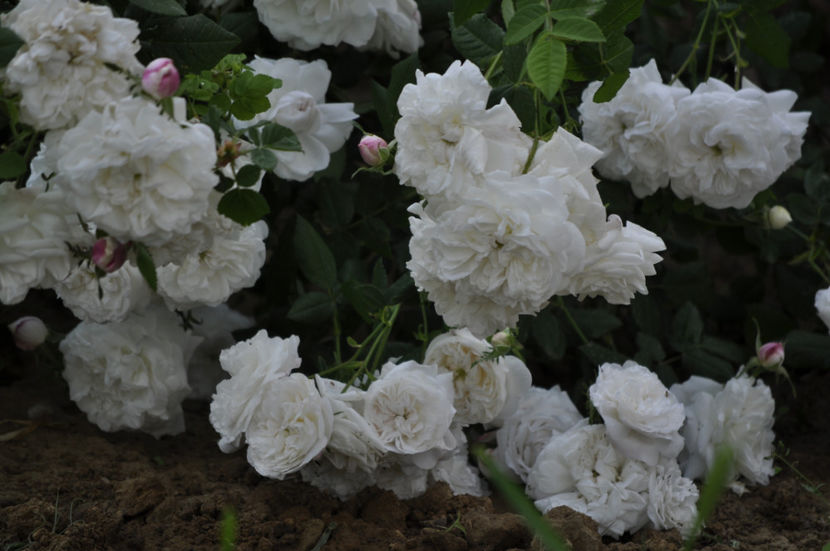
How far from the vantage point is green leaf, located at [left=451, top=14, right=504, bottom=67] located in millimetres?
1565

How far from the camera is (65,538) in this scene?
4.58 ft

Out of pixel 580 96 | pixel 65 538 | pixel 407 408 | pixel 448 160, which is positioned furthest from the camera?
pixel 580 96

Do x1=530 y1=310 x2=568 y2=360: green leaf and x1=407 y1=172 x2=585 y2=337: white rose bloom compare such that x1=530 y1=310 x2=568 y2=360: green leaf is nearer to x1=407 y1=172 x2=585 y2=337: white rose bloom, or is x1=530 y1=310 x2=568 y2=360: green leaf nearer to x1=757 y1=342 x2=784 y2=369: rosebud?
x1=757 y1=342 x2=784 y2=369: rosebud

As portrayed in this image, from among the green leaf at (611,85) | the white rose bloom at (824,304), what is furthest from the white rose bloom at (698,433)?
the green leaf at (611,85)

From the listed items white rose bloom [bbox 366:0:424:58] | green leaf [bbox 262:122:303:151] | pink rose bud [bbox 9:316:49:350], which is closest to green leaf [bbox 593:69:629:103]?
green leaf [bbox 262:122:303:151]

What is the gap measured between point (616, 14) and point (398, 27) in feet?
1.85

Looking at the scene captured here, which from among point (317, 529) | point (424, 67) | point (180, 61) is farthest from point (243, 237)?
point (424, 67)

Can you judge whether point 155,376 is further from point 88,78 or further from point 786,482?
point 786,482

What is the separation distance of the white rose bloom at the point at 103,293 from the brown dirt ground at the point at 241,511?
0.89ft

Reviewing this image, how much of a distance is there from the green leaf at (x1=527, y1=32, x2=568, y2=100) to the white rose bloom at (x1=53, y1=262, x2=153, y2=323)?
0.74 m

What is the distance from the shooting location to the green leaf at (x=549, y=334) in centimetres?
185

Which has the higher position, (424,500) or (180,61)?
(180,61)

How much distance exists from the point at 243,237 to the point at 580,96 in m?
0.74

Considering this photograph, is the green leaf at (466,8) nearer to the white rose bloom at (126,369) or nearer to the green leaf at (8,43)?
the green leaf at (8,43)
